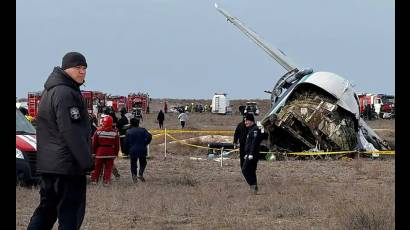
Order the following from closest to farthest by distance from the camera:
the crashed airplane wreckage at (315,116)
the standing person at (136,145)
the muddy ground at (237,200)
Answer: the muddy ground at (237,200)
the standing person at (136,145)
the crashed airplane wreckage at (315,116)

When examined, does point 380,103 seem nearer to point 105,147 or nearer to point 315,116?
point 315,116

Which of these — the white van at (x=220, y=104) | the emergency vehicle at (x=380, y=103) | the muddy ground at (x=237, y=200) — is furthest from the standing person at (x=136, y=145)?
the white van at (x=220, y=104)

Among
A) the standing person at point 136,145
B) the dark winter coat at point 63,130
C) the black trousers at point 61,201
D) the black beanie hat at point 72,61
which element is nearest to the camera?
the dark winter coat at point 63,130

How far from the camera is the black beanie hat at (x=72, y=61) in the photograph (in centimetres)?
630

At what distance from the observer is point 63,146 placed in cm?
606

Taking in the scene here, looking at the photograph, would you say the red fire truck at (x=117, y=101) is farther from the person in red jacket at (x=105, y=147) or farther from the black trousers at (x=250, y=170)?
the black trousers at (x=250, y=170)

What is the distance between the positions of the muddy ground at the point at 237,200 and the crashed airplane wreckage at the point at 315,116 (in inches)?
158

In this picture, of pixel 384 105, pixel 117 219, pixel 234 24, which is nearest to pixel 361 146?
pixel 234 24

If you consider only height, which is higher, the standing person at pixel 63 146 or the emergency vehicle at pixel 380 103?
the emergency vehicle at pixel 380 103

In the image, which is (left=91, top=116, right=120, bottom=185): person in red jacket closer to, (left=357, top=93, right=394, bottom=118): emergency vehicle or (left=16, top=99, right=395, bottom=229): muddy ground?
(left=16, top=99, right=395, bottom=229): muddy ground

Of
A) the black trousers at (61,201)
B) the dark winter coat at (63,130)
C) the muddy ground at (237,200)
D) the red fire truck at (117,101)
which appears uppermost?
the red fire truck at (117,101)

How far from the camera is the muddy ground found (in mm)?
9203

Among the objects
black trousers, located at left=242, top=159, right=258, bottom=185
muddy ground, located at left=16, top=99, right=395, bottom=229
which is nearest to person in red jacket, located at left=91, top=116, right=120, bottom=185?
muddy ground, located at left=16, top=99, right=395, bottom=229

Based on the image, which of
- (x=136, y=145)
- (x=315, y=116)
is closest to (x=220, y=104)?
(x=315, y=116)
